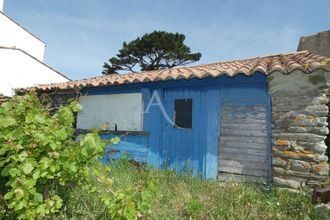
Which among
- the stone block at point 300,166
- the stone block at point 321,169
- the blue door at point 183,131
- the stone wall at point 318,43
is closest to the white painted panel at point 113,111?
the blue door at point 183,131

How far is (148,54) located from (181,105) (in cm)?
→ 1843

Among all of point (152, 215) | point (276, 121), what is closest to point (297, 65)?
point (276, 121)

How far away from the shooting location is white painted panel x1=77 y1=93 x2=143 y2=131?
317 inches

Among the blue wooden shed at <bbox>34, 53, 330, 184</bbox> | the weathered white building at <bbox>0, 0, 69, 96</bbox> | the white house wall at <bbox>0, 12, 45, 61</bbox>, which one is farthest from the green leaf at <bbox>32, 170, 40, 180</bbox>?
the white house wall at <bbox>0, 12, 45, 61</bbox>

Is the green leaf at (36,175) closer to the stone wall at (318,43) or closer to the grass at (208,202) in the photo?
the grass at (208,202)

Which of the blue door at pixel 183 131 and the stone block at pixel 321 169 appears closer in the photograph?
the stone block at pixel 321 169

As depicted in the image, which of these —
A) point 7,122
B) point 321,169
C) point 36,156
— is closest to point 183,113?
point 321,169

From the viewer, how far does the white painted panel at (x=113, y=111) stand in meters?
8.05

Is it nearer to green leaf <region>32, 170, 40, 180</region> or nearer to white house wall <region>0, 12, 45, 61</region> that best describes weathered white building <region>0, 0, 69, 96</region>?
white house wall <region>0, 12, 45, 61</region>

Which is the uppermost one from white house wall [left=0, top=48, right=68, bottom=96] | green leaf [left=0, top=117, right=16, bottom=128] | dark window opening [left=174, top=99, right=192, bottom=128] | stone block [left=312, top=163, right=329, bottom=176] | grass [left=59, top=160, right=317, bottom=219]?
white house wall [left=0, top=48, right=68, bottom=96]

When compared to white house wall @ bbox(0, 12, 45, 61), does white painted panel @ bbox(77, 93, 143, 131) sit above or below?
below

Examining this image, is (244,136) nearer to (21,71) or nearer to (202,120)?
(202,120)

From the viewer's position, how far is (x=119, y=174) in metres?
6.12

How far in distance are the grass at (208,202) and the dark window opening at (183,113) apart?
5.47 ft
